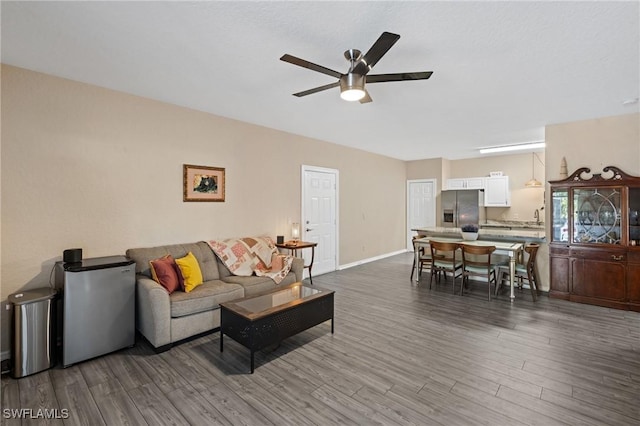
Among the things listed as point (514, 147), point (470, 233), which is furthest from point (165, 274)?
point (514, 147)

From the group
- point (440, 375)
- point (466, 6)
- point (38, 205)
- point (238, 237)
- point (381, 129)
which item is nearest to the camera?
point (466, 6)

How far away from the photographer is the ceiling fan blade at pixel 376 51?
182cm

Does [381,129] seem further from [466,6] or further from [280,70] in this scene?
[466,6]

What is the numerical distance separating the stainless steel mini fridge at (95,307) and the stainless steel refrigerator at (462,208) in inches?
284

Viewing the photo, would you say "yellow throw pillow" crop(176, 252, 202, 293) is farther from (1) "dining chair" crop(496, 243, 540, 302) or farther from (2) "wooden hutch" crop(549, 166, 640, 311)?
(2) "wooden hutch" crop(549, 166, 640, 311)

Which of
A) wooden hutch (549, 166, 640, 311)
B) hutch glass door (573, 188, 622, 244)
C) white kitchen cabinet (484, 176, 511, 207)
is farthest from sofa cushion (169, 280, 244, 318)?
white kitchen cabinet (484, 176, 511, 207)

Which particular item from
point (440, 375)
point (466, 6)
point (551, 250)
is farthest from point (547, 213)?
point (466, 6)

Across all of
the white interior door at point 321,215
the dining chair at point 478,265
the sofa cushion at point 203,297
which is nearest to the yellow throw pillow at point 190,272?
the sofa cushion at point 203,297

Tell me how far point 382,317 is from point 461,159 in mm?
6359

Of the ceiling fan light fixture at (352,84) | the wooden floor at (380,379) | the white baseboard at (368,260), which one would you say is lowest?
the wooden floor at (380,379)

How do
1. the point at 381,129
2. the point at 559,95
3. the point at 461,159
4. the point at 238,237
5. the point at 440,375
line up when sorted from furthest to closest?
the point at 461,159
the point at 381,129
the point at 238,237
the point at 559,95
the point at 440,375

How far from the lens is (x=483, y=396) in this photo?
2.22 meters

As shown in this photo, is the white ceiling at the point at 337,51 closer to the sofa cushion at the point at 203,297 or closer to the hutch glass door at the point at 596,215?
the hutch glass door at the point at 596,215

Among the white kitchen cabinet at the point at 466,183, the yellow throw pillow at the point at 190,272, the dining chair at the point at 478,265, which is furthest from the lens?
the white kitchen cabinet at the point at 466,183
